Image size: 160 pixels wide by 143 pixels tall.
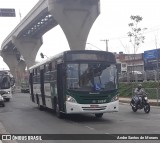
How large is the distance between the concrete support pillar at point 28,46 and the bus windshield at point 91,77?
6361 cm

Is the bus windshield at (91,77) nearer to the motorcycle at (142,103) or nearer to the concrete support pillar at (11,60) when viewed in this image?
the motorcycle at (142,103)

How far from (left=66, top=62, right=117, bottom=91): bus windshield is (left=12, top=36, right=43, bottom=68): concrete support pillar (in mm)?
63612

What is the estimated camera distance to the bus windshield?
16297 millimetres

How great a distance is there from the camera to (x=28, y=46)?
265ft

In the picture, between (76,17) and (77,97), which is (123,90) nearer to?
(76,17)

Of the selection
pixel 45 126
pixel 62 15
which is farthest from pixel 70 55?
pixel 62 15

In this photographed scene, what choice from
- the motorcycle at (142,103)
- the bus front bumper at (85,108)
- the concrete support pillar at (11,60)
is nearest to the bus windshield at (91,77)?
the bus front bumper at (85,108)

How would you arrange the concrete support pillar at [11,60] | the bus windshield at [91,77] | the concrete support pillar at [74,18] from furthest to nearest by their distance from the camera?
the concrete support pillar at [11,60], the concrete support pillar at [74,18], the bus windshield at [91,77]

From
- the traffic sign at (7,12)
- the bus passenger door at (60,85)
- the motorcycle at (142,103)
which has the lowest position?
the motorcycle at (142,103)

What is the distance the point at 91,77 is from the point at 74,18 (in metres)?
30.8

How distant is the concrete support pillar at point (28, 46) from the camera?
79.7 meters

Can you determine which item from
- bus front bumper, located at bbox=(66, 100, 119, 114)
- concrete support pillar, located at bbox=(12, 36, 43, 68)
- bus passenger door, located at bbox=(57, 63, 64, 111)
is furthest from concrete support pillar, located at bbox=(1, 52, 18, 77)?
bus front bumper, located at bbox=(66, 100, 119, 114)

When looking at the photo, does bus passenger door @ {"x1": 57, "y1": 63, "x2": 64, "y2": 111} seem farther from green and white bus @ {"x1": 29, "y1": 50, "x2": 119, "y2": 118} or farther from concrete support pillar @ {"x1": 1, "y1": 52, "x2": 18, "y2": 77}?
concrete support pillar @ {"x1": 1, "y1": 52, "x2": 18, "y2": 77}

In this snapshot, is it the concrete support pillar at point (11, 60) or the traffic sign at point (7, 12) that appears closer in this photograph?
the traffic sign at point (7, 12)
